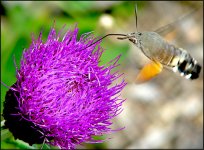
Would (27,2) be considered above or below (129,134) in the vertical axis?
above

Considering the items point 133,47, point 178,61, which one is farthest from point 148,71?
point 133,47

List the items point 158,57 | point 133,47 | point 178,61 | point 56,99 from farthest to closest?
point 133,47, point 178,61, point 158,57, point 56,99

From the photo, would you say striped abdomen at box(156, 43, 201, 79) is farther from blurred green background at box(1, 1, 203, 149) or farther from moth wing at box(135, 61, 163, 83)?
blurred green background at box(1, 1, 203, 149)

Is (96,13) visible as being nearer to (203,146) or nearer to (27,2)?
(27,2)

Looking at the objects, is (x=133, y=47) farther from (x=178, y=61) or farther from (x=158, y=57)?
(x=158, y=57)

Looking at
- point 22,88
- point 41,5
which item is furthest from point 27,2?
point 22,88

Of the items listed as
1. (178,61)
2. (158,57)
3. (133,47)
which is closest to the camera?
(158,57)
